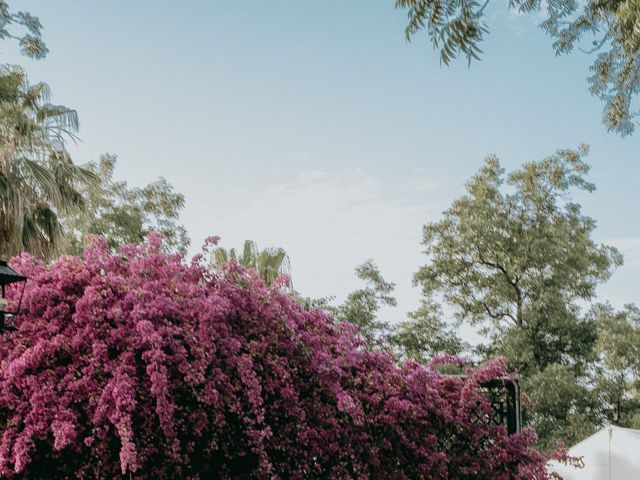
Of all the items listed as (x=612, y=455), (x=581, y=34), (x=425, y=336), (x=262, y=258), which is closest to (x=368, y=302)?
(x=425, y=336)

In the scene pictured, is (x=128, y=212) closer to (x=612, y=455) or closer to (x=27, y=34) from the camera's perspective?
(x=27, y=34)

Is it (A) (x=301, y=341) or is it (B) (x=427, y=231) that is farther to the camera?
(B) (x=427, y=231)

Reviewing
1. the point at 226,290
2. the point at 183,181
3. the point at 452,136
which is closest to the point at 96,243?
the point at 226,290

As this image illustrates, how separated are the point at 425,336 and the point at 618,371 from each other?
17.3ft

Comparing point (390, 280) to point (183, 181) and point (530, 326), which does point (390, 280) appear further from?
point (183, 181)

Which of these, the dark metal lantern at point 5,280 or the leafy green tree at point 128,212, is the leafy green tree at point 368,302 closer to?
the leafy green tree at point 128,212

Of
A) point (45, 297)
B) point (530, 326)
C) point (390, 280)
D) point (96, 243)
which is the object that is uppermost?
point (390, 280)

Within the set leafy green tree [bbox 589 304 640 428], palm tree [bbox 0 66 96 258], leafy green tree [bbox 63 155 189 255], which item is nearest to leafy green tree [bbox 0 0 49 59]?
palm tree [bbox 0 66 96 258]

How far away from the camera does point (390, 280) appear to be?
22.3 m

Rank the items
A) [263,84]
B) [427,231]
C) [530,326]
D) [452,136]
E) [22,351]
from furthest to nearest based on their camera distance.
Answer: [427,231] < [530,326] < [452,136] < [263,84] < [22,351]

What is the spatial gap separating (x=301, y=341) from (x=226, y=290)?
766mm

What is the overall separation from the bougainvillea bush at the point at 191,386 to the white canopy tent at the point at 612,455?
14.1 feet

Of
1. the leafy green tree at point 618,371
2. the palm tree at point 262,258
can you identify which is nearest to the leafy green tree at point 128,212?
the palm tree at point 262,258

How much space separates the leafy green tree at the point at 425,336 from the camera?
851 inches
